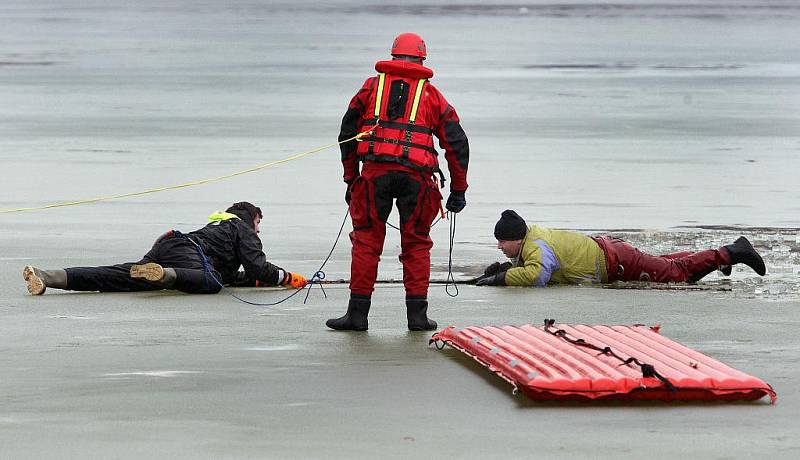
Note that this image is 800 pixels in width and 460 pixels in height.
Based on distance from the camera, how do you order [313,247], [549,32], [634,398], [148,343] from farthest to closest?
[549,32]
[313,247]
[148,343]
[634,398]

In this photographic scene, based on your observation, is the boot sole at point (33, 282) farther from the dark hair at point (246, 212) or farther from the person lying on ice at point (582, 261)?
the person lying on ice at point (582, 261)

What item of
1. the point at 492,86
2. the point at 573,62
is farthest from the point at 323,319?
the point at 573,62

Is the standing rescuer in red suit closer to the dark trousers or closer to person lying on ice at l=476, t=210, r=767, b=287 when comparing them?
person lying on ice at l=476, t=210, r=767, b=287

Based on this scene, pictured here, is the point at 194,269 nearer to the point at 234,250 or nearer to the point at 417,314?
the point at 234,250

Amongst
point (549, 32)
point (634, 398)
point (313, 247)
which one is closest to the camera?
point (634, 398)

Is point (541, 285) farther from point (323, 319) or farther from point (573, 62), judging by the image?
point (573, 62)

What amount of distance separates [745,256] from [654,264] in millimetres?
671

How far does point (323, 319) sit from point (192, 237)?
1.55 m

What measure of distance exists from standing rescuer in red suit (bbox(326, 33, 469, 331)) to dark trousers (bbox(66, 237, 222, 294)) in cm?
167

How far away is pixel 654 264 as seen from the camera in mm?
11703

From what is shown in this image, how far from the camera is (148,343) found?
30.1 feet

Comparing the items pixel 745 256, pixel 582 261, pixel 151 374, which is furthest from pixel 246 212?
pixel 745 256

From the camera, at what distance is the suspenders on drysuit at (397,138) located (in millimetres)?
9609

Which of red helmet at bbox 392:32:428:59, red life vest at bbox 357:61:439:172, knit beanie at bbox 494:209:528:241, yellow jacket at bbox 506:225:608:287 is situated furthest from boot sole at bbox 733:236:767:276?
red helmet at bbox 392:32:428:59
